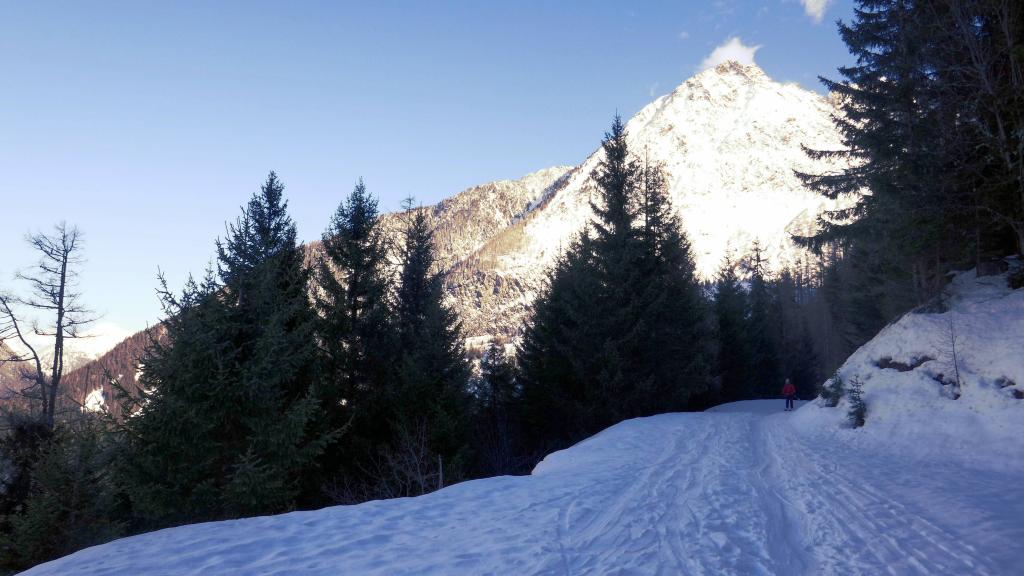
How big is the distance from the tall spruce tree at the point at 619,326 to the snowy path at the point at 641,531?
41.7 ft

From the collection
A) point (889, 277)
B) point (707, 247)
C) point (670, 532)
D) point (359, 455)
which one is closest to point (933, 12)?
point (889, 277)

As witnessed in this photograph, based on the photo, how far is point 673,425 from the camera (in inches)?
594

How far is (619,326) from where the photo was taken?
69.3ft

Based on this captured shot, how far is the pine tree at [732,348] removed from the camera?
35281 millimetres

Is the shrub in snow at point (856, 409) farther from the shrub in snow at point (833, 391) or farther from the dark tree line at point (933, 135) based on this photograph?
the dark tree line at point (933, 135)

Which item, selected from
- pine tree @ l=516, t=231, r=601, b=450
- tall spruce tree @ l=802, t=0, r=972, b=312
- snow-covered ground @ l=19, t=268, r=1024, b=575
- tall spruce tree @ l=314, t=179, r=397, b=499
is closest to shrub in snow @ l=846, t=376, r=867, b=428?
snow-covered ground @ l=19, t=268, r=1024, b=575

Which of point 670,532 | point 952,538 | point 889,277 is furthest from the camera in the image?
point 889,277

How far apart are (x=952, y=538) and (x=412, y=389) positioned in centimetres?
1483

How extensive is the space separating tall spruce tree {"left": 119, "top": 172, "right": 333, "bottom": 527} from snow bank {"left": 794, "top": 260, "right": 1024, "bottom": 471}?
43.2 feet

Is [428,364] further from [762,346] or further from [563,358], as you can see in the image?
[762,346]

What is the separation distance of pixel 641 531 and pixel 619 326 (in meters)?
16.4

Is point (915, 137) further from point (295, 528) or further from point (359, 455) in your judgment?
point (359, 455)

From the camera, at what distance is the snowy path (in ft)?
13.6

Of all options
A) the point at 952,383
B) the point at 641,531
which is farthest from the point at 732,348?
the point at 641,531
